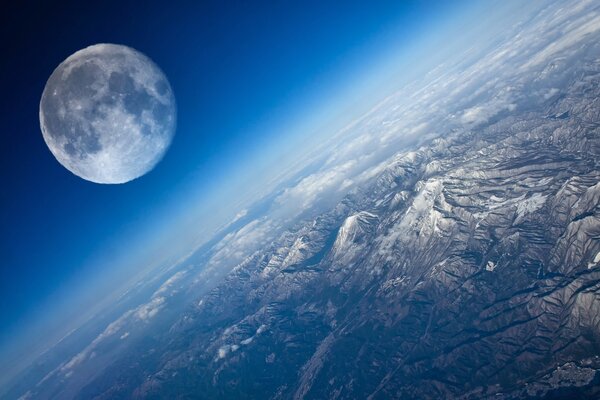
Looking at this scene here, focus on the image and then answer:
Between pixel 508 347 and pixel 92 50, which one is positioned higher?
pixel 92 50

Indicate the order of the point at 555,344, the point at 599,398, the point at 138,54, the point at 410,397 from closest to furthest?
the point at 138,54
the point at 599,398
the point at 555,344
the point at 410,397

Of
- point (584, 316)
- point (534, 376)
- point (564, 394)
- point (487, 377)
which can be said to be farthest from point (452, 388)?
point (584, 316)

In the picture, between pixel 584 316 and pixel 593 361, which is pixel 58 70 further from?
pixel 584 316

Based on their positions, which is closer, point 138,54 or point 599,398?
point 138,54

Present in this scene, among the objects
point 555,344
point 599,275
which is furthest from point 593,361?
point 599,275

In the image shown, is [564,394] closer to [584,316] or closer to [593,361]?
[593,361]

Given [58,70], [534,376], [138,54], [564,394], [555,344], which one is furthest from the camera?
[555,344]

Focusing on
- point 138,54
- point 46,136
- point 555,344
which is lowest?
point 555,344

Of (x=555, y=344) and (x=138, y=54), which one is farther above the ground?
(x=138, y=54)

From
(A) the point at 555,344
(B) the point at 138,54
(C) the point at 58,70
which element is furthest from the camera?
(A) the point at 555,344
